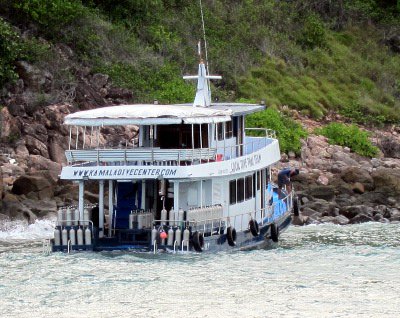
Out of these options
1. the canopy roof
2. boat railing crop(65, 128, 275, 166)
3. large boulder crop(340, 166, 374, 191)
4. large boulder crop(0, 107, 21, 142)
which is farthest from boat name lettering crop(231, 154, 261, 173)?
large boulder crop(0, 107, 21, 142)

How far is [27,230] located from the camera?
122 feet

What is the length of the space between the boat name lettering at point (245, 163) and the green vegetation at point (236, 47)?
590 inches

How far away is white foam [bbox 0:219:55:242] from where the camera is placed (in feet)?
119

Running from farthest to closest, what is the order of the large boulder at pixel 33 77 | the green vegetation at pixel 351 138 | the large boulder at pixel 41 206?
1. the green vegetation at pixel 351 138
2. the large boulder at pixel 33 77
3. the large boulder at pixel 41 206

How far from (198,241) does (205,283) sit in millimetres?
2916

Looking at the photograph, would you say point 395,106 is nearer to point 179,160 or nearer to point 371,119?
point 371,119

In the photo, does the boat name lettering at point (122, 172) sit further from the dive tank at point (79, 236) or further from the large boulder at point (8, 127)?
the large boulder at point (8, 127)

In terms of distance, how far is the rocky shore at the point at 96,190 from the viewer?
129 feet

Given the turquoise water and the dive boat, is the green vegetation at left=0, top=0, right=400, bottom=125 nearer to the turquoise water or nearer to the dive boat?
the dive boat

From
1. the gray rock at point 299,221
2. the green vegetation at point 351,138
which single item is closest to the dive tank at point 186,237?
the gray rock at point 299,221

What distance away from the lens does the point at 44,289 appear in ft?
89.1

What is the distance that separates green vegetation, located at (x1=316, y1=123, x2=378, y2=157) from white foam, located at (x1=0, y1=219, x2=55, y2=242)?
53.9 ft

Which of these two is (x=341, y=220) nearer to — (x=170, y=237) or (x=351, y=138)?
(x=170, y=237)

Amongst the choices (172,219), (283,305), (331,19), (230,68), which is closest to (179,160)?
(172,219)
